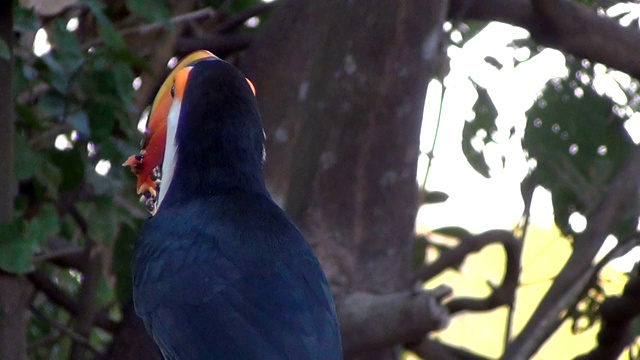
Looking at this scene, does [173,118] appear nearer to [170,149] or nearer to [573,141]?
[170,149]

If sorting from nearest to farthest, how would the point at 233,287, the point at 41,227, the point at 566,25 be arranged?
the point at 233,287, the point at 41,227, the point at 566,25

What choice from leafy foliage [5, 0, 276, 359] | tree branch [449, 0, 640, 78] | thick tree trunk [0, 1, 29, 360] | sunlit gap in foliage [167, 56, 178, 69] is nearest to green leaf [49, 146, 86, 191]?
leafy foliage [5, 0, 276, 359]

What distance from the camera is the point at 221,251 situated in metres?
1.57

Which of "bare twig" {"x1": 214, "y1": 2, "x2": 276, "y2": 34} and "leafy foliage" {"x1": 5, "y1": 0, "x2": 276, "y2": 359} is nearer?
"leafy foliage" {"x1": 5, "y1": 0, "x2": 276, "y2": 359}

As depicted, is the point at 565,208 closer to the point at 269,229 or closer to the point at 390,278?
the point at 390,278

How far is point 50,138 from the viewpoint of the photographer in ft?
7.27

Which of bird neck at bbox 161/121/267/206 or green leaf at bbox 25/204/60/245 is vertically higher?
bird neck at bbox 161/121/267/206

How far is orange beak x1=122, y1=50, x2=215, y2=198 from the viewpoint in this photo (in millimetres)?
1752

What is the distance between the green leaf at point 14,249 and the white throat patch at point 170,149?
10.4 inches

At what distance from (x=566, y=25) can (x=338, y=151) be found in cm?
57

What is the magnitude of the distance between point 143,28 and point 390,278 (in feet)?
2.52

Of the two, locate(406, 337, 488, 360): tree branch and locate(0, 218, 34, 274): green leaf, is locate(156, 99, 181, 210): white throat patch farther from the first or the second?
locate(406, 337, 488, 360): tree branch

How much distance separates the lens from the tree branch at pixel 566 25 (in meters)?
2.16

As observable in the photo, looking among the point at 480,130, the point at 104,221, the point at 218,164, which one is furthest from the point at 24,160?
the point at 480,130
